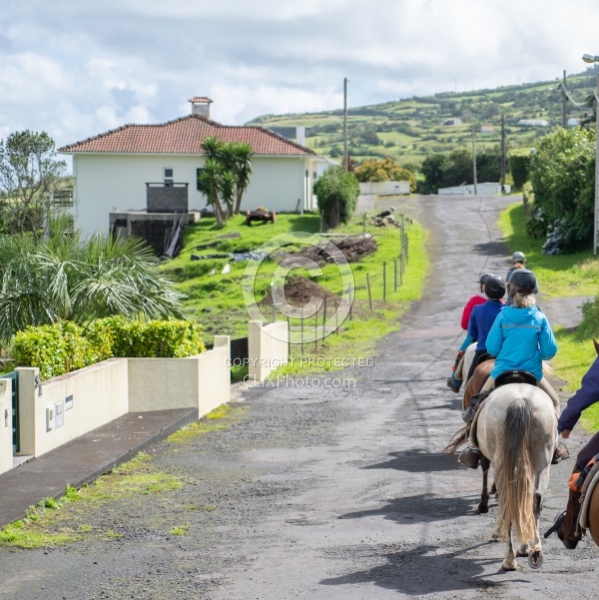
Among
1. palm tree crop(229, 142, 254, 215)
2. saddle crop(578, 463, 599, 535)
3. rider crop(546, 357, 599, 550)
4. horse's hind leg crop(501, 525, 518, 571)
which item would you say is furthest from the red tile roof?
saddle crop(578, 463, 599, 535)

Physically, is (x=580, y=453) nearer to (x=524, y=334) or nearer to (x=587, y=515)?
(x=587, y=515)

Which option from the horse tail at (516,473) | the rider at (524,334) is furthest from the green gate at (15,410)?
the horse tail at (516,473)

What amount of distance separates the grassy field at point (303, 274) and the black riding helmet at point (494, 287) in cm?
1294

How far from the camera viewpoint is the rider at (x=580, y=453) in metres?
7.43

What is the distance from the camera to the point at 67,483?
11805 millimetres

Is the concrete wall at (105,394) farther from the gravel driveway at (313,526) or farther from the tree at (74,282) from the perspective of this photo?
the tree at (74,282)

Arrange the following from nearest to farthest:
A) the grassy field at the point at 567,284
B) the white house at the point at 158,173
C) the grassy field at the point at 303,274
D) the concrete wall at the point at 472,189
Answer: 1. the grassy field at the point at 567,284
2. the grassy field at the point at 303,274
3. the white house at the point at 158,173
4. the concrete wall at the point at 472,189

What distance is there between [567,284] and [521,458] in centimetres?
2890

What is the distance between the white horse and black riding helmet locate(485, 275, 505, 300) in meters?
3.03

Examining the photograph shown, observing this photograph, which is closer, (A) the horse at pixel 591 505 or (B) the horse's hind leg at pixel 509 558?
(A) the horse at pixel 591 505

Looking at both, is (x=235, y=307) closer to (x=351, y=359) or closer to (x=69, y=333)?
(x=351, y=359)

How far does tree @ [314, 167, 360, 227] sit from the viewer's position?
5394cm

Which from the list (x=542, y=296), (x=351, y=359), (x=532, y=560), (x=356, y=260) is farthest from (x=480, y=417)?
(x=356, y=260)

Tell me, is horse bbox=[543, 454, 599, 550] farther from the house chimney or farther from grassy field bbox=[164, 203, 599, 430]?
the house chimney
